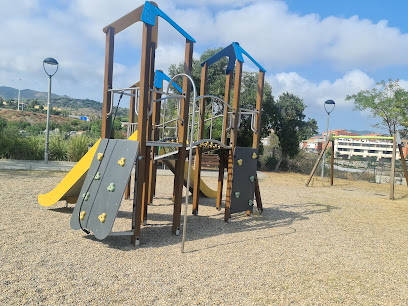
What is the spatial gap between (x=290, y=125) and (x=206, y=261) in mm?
16699

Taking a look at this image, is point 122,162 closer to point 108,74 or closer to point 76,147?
point 108,74

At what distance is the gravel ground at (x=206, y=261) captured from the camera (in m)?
3.17

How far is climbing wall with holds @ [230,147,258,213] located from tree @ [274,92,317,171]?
13198mm

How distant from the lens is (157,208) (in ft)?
23.5

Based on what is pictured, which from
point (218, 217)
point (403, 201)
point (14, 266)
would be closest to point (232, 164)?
point (218, 217)

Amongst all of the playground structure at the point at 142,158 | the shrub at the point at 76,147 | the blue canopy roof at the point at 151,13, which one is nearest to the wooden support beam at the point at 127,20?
the playground structure at the point at 142,158

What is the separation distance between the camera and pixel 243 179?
6.37 m

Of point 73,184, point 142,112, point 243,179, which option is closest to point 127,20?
point 142,112

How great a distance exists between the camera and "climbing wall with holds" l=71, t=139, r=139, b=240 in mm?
4348

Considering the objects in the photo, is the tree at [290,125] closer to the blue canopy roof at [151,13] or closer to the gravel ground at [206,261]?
the gravel ground at [206,261]

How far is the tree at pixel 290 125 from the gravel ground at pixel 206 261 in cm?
1249

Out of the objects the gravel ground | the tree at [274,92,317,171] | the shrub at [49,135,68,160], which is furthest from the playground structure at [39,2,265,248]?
the tree at [274,92,317,171]

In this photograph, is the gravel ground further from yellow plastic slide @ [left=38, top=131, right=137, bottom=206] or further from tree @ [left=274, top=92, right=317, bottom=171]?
tree @ [left=274, top=92, right=317, bottom=171]

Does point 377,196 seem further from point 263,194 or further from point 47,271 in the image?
point 47,271
